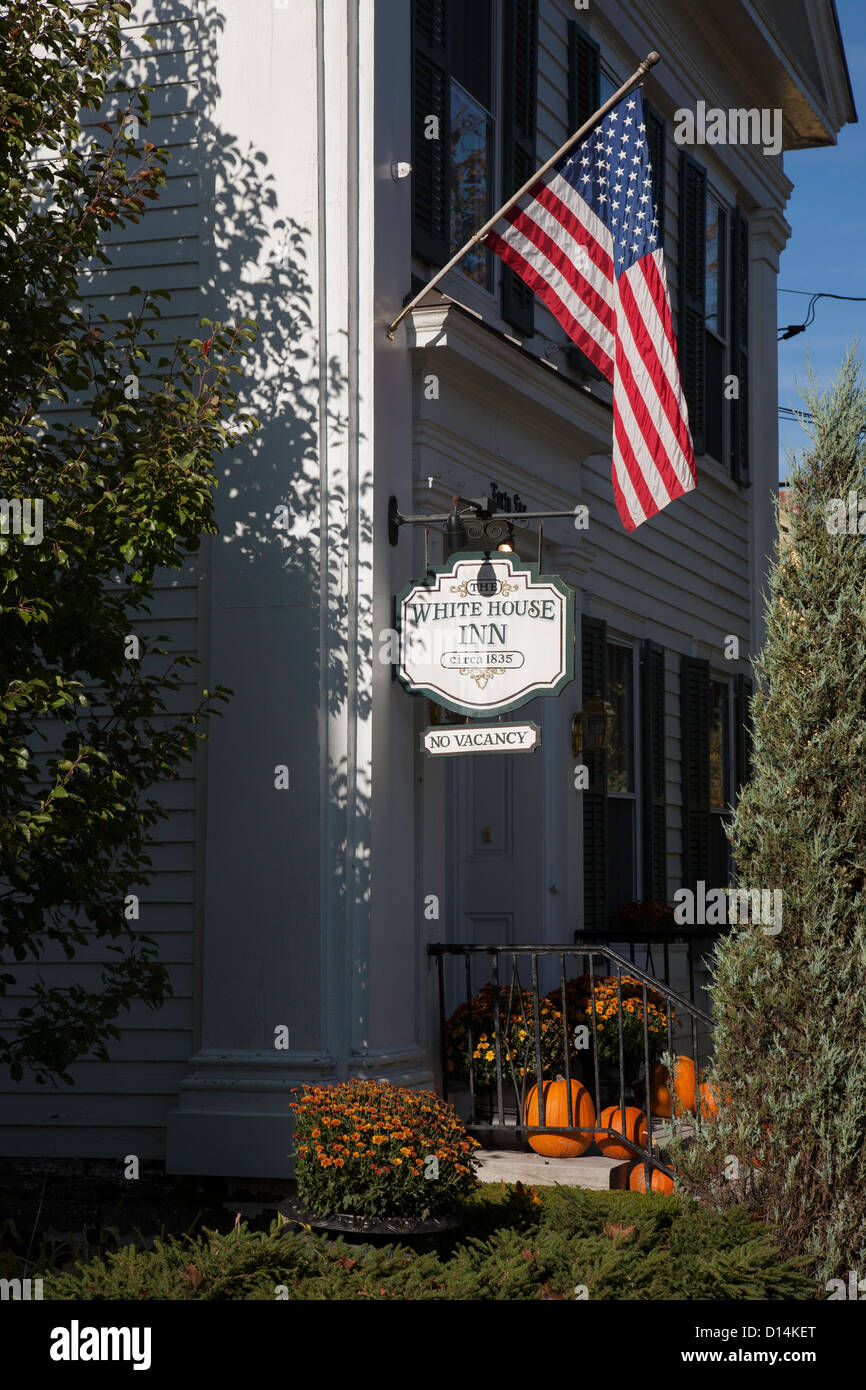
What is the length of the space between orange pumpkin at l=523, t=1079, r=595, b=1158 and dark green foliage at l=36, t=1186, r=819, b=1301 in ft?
6.27

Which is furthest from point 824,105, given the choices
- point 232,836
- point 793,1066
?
point 793,1066

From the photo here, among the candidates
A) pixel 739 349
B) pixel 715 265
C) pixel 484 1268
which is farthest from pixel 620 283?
pixel 739 349

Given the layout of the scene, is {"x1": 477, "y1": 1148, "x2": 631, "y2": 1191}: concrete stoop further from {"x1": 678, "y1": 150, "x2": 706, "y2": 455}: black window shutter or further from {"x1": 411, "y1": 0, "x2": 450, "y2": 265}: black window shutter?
{"x1": 678, "y1": 150, "x2": 706, "y2": 455}: black window shutter

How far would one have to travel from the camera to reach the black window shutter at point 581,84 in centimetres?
1045

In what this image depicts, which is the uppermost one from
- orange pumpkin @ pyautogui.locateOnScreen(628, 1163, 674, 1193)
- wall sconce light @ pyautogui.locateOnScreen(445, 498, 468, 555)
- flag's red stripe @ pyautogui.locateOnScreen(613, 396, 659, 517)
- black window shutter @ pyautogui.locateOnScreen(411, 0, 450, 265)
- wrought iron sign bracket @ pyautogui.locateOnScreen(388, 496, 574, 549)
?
black window shutter @ pyautogui.locateOnScreen(411, 0, 450, 265)

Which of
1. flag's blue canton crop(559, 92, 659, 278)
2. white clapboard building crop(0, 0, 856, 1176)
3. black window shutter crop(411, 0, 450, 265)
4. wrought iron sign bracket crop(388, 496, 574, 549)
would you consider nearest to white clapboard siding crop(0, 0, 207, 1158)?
white clapboard building crop(0, 0, 856, 1176)

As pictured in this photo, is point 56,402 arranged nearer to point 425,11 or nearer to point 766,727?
point 425,11

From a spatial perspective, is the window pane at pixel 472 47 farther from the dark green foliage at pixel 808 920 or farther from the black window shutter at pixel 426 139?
the dark green foliage at pixel 808 920

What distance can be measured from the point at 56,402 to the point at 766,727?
4.07m

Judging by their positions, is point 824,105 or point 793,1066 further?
point 824,105

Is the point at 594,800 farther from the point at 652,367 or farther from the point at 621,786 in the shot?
the point at 652,367

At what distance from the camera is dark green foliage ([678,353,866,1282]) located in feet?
18.2

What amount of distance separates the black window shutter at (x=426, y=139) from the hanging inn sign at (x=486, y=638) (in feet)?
6.74

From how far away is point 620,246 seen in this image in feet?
24.9
